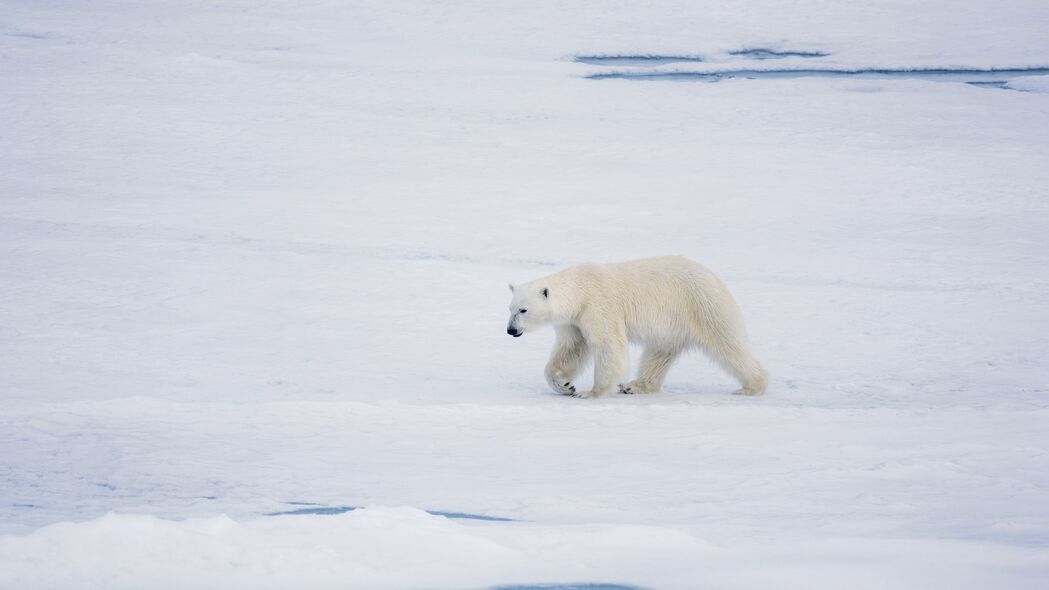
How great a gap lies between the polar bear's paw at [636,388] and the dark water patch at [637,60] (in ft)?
26.9

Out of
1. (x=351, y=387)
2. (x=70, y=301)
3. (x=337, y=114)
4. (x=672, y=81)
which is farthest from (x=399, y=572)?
(x=672, y=81)

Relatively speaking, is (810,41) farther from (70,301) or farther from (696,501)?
(696,501)

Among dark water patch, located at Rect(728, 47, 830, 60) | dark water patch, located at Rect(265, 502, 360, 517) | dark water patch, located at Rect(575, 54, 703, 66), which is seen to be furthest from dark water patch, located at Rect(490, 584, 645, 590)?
dark water patch, located at Rect(728, 47, 830, 60)

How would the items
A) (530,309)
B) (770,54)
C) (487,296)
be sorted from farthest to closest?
(770,54), (487,296), (530,309)

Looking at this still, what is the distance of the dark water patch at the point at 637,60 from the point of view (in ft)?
42.5

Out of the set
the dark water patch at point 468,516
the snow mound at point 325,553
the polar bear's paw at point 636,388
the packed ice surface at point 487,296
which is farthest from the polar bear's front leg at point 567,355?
the snow mound at point 325,553

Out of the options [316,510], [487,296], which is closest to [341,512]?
[316,510]

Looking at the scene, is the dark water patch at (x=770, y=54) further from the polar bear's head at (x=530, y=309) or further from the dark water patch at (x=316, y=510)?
the dark water patch at (x=316, y=510)

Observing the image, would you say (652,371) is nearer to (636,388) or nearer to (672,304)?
(636,388)

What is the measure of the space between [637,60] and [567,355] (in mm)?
8506

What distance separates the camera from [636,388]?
208 inches

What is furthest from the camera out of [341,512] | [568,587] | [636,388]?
[636,388]

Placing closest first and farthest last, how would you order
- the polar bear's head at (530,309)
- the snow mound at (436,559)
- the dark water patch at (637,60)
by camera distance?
1. the snow mound at (436,559)
2. the polar bear's head at (530,309)
3. the dark water patch at (637,60)

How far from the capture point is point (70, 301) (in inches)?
237
